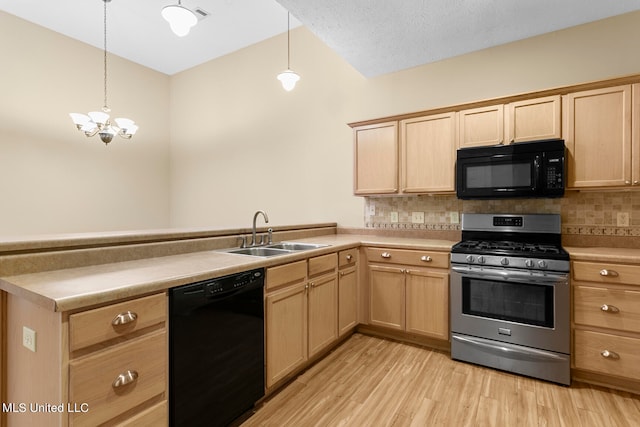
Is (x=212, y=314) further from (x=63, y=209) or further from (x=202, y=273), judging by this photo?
(x=63, y=209)

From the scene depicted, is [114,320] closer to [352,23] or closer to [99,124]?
[352,23]

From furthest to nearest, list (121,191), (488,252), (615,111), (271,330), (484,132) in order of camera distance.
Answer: (121,191)
(484,132)
(488,252)
(615,111)
(271,330)

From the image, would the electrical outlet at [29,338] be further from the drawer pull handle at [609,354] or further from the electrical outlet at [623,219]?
the electrical outlet at [623,219]

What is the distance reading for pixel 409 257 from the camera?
289cm

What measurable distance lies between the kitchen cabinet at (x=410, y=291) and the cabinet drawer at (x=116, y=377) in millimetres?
2034

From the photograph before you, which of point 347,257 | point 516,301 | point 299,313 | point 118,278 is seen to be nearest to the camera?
point 118,278

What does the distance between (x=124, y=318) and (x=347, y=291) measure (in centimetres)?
197

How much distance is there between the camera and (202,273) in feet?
5.35

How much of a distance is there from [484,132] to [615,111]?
2.82ft

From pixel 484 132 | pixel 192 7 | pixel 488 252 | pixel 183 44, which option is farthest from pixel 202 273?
pixel 183 44

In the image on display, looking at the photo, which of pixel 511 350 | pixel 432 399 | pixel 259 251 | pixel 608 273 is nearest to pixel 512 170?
pixel 608 273

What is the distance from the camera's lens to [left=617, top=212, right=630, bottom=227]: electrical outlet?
8.45 ft

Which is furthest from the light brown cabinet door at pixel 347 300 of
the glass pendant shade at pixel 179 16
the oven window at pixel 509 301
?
the glass pendant shade at pixel 179 16

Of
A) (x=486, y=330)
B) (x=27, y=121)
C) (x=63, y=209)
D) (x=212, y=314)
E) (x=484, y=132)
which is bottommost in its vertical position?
(x=486, y=330)
